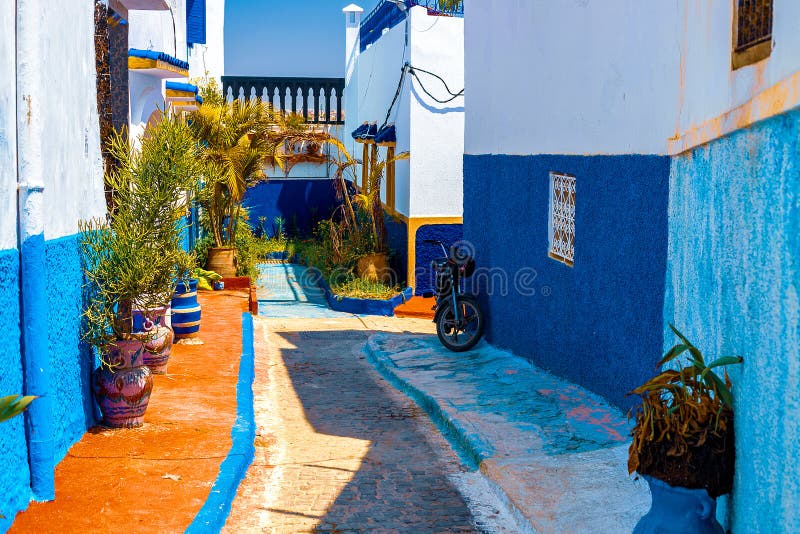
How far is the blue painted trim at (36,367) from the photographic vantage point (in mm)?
5547

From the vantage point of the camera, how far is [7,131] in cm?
531

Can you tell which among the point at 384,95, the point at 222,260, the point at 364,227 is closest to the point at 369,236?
the point at 364,227

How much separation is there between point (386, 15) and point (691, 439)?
1555 cm

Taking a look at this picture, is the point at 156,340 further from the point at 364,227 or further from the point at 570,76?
the point at 364,227

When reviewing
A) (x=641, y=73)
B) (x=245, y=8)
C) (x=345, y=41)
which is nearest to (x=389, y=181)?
(x=345, y=41)

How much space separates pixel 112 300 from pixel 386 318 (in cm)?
783

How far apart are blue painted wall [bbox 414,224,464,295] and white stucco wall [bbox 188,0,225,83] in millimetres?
7378

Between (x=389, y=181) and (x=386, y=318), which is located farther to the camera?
(x=389, y=181)

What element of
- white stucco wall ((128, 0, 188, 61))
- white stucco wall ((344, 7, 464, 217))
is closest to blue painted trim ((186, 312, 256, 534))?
white stucco wall ((128, 0, 188, 61))

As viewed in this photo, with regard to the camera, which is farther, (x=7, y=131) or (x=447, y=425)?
(x=447, y=425)

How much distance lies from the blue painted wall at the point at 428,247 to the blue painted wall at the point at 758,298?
396 inches

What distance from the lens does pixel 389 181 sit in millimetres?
17703

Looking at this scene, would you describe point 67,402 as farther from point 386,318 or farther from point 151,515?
point 386,318

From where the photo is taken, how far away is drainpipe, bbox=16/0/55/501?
18.0ft
